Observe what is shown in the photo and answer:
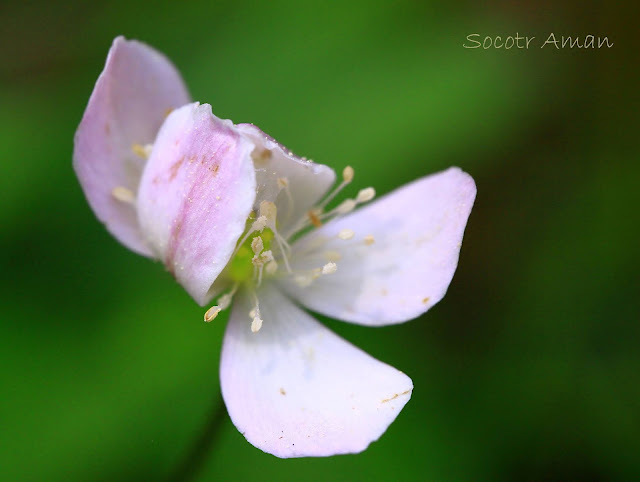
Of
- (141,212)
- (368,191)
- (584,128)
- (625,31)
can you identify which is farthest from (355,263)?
(625,31)

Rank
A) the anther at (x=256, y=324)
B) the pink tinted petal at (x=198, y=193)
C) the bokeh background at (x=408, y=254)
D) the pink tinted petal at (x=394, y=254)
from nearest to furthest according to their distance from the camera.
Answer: the pink tinted petal at (x=198, y=193) → the anther at (x=256, y=324) → the pink tinted petal at (x=394, y=254) → the bokeh background at (x=408, y=254)

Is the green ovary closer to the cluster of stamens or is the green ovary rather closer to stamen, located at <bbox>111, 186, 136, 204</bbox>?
the cluster of stamens

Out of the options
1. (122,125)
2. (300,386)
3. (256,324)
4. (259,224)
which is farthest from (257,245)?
(122,125)

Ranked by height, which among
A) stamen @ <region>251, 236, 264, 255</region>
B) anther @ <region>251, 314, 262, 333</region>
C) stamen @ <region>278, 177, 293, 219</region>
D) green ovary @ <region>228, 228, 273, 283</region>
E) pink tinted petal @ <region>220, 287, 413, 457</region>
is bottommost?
pink tinted petal @ <region>220, 287, 413, 457</region>

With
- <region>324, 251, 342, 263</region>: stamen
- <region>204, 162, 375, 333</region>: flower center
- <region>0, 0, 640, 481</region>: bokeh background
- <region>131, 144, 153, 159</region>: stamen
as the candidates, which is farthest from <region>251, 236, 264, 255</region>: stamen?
<region>0, 0, 640, 481</region>: bokeh background

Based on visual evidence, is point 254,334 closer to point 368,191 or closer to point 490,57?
point 368,191

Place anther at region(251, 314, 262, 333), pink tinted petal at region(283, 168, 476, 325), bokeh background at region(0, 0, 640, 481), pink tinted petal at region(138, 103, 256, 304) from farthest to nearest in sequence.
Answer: bokeh background at region(0, 0, 640, 481)
pink tinted petal at region(283, 168, 476, 325)
anther at region(251, 314, 262, 333)
pink tinted petal at region(138, 103, 256, 304)

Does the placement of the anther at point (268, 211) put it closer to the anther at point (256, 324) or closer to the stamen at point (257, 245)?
the stamen at point (257, 245)

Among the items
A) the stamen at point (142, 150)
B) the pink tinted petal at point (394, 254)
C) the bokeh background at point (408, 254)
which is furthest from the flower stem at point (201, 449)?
the stamen at point (142, 150)

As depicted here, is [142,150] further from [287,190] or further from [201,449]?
[201,449]
